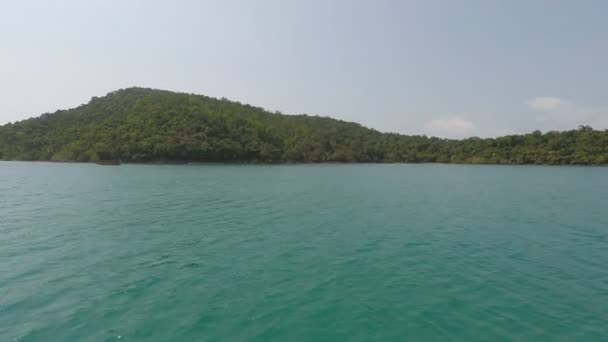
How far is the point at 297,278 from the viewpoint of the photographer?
10.3 meters

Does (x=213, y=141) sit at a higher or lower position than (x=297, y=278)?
higher

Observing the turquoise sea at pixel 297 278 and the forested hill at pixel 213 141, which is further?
the forested hill at pixel 213 141

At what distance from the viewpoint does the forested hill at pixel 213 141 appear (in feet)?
365

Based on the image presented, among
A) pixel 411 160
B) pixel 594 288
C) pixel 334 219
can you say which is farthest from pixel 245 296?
pixel 411 160

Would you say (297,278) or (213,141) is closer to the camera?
(297,278)

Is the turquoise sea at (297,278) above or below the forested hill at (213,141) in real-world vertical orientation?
below

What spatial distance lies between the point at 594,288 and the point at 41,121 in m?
178

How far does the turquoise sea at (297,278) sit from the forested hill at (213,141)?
9894 centimetres

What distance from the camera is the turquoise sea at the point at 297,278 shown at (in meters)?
7.28

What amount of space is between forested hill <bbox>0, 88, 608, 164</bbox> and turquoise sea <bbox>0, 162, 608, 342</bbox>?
9894 centimetres

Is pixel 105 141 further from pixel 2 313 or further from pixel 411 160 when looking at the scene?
pixel 411 160

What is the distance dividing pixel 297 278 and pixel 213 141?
11474 cm

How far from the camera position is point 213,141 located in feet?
391

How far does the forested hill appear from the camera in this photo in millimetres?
111375
